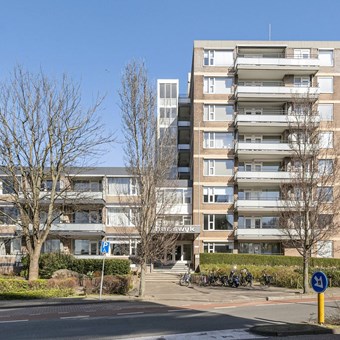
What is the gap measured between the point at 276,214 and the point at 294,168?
19749mm

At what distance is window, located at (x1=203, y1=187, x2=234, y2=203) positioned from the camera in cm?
4959

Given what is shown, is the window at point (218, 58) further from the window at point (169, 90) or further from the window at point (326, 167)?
the window at point (326, 167)

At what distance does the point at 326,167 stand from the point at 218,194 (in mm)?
19887

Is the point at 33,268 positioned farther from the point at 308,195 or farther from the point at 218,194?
the point at 218,194

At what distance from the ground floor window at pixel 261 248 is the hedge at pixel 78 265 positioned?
49.6ft

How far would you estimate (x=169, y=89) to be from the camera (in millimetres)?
64688

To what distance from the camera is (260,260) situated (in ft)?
143

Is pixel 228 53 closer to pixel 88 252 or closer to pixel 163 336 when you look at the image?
pixel 88 252

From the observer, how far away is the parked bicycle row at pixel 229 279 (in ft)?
110

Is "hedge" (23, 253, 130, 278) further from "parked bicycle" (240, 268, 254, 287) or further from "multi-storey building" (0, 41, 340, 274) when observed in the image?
"parked bicycle" (240, 268, 254, 287)

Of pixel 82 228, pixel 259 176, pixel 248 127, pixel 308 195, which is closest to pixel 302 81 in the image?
pixel 248 127

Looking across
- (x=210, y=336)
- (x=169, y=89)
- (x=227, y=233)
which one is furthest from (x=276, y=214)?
(x=210, y=336)

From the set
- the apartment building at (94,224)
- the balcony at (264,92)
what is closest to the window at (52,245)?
the apartment building at (94,224)

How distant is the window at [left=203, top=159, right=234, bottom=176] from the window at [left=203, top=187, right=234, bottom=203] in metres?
1.51
